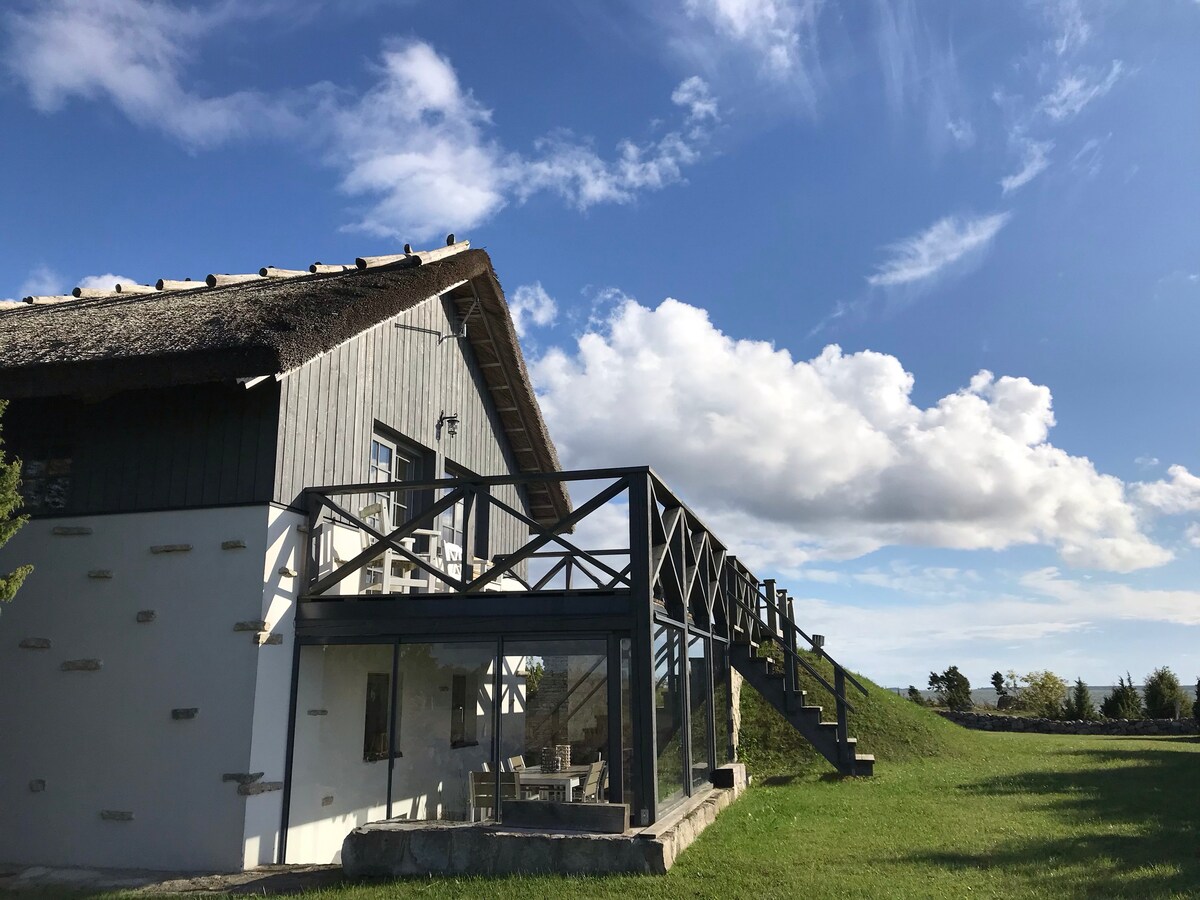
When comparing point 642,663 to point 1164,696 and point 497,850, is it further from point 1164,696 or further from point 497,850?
point 1164,696

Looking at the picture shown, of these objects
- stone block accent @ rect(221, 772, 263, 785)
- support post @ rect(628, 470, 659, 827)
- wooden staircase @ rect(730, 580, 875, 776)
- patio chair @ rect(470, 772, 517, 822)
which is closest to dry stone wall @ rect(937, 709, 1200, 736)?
wooden staircase @ rect(730, 580, 875, 776)

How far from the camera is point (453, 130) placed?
9977 millimetres

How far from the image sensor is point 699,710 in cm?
1091

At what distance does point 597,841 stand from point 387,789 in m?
2.52

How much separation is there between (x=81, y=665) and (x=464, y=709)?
12.9ft

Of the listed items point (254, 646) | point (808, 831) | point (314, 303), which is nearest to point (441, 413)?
point (314, 303)

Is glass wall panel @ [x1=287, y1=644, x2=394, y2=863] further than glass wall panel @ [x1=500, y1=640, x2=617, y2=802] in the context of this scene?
Yes

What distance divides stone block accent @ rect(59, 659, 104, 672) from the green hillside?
9947 mm

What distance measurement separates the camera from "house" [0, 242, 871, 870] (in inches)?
326

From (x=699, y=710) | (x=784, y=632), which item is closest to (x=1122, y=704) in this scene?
(x=784, y=632)

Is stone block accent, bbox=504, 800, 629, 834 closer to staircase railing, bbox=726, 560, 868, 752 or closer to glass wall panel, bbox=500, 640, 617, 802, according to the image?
glass wall panel, bbox=500, 640, 617, 802

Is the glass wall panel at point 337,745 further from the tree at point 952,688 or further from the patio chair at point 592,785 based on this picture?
the tree at point 952,688

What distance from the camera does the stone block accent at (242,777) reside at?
8164 millimetres

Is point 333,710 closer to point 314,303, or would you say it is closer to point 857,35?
point 314,303
